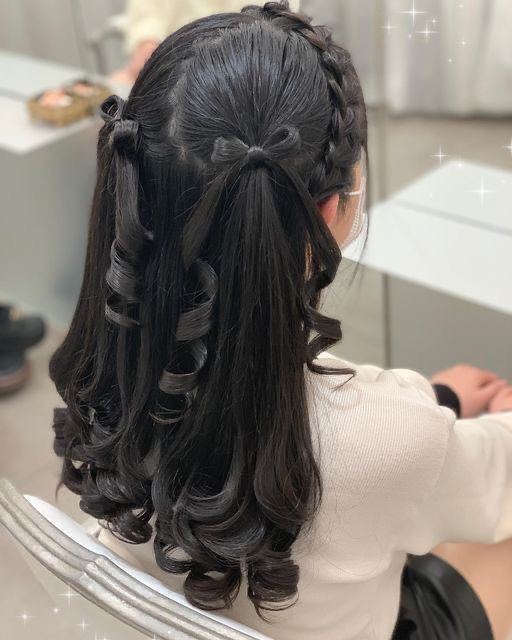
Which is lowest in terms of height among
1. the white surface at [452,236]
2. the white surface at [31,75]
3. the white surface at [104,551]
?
the white surface at [452,236]

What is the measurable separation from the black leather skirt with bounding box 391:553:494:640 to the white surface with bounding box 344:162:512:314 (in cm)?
43

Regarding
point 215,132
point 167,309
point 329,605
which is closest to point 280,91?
point 215,132

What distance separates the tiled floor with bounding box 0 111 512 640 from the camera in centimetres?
71

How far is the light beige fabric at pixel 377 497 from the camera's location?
1.81 ft

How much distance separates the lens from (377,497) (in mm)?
563

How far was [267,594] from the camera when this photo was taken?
22.7 inches

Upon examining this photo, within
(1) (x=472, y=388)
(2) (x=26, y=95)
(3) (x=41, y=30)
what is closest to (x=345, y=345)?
(1) (x=472, y=388)

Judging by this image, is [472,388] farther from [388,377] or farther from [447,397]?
[388,377]

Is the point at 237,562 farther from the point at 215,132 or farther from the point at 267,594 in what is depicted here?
the point at 215,132

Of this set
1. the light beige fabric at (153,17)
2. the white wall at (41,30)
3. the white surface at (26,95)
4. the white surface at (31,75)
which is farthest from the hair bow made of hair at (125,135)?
the white wall at (41,30)

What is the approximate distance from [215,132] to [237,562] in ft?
1.13

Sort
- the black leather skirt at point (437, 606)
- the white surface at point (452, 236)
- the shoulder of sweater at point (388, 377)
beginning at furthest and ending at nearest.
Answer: the white surface at point (452, 236), the black leather skirt at point (437, 606), the shoulder of sweater at point (388, 377)
